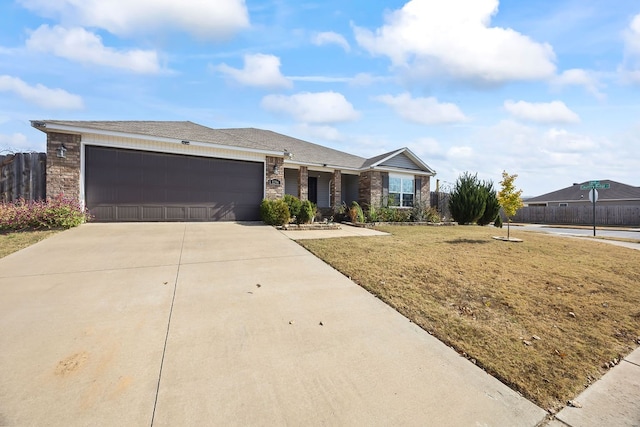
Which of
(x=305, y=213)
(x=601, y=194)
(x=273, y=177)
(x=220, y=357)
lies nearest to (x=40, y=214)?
(x=273, y=177)

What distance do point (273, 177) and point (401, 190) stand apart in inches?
340

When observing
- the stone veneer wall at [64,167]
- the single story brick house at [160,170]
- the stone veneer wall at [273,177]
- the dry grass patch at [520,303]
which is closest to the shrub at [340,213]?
the single story brick house at [160,170]

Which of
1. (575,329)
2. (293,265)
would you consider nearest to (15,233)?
(293,265)

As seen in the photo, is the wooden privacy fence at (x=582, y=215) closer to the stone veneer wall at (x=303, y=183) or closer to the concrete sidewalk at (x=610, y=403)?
the stone veneer wall at (x=303, y=183)

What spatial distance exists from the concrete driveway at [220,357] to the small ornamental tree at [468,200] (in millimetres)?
14763

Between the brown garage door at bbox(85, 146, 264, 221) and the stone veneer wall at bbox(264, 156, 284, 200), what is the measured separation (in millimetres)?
301

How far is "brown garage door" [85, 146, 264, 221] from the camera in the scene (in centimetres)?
949

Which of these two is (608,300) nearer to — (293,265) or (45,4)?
(293,265)

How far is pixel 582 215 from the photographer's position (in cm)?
2383

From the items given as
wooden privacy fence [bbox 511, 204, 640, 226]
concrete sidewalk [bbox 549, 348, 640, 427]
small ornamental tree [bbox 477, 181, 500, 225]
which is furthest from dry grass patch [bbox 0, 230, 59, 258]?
wooden privacy fence [bbox 511, 204, 640, 226]

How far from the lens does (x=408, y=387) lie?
2084mm

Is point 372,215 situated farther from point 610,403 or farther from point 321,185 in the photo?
point 610,403

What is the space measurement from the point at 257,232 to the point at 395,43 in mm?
7594

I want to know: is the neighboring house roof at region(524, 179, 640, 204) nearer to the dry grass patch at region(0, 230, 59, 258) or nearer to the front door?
the front door
